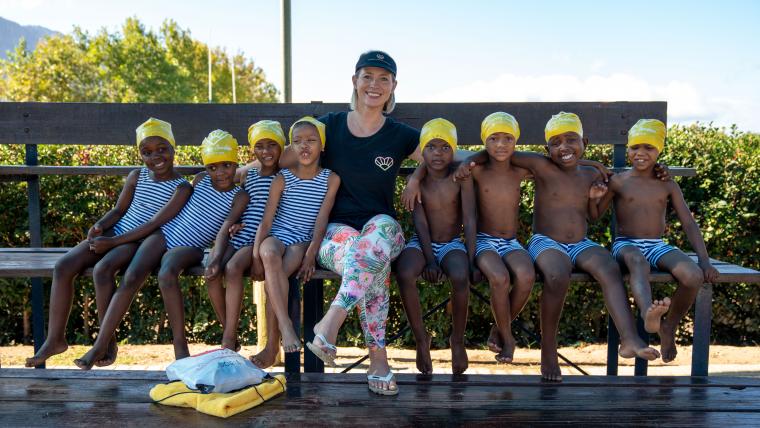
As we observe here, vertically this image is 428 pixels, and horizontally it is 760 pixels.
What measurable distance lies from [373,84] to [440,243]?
39.6 inches

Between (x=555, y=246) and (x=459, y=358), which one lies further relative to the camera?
(x=555, y=246)

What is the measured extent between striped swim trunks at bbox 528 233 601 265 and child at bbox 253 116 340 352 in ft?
3.84

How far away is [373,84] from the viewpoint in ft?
12.4

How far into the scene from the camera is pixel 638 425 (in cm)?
267

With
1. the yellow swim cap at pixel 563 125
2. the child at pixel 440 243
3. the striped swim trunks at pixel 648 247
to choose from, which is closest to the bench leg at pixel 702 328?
the striped swim trunks at pixel 648 247

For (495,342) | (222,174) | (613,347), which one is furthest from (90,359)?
(613,347)

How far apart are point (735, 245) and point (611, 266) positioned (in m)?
3.11

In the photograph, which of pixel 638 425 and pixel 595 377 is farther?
pixel 595 377

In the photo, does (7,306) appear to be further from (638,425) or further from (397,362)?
(638,425)

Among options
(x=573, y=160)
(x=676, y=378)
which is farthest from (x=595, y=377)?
(x=573, y=160)

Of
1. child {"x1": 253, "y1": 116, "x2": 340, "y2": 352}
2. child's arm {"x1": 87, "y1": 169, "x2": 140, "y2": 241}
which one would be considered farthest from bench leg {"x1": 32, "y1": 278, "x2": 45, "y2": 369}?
child {"x1": 253, "y1": 116, "x2": 340, "y2": 352}

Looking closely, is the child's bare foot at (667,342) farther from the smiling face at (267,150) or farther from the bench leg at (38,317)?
the bench leg at (38,317)

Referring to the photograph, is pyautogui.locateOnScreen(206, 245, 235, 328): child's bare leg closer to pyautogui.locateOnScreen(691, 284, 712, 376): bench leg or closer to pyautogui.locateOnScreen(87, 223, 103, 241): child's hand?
pyautogui.locateOnScreen(87, 223, 103, 241): child's hand

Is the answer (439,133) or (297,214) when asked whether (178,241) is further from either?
(439,133)
